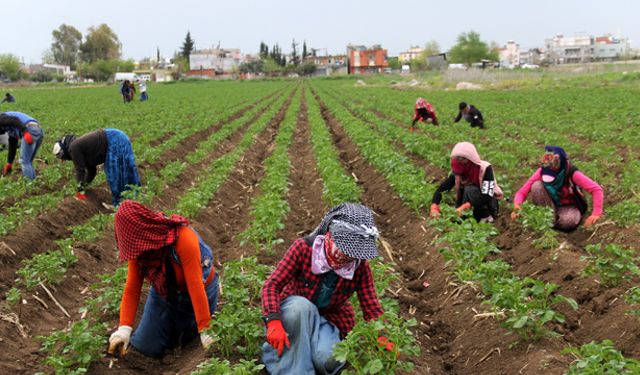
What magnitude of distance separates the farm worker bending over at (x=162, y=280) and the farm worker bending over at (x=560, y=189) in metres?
4.34

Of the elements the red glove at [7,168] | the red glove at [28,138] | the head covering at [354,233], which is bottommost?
the red glove at [7,168]

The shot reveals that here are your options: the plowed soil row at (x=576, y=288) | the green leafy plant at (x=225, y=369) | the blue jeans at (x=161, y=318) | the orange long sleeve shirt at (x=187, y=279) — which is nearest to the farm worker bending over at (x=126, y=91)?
Result: the plowed soil row at (x=576, y=288)

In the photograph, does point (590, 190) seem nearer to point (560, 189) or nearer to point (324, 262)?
point (560, 189)

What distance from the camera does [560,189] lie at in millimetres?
7629

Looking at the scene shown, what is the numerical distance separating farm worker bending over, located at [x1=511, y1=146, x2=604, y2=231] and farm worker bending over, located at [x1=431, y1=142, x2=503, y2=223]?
392 mm

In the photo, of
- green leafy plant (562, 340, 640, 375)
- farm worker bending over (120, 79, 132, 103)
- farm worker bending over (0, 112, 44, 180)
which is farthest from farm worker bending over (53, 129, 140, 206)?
farm worker bending over (120, 79, 132, 103)

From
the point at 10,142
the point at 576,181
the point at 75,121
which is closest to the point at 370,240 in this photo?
the point at 576,181

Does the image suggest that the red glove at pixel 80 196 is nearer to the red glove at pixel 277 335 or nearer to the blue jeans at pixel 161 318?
the blue jeans at pixel 161 318

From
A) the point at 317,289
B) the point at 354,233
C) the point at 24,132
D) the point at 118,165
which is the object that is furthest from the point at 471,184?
the point at 24,132

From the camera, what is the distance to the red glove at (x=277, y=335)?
12.7 feet

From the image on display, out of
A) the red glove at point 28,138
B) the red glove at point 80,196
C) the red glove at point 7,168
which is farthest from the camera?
the red glove at point 7,168

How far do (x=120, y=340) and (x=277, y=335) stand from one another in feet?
4.44

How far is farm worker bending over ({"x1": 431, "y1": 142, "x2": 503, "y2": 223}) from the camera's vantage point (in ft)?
24.7

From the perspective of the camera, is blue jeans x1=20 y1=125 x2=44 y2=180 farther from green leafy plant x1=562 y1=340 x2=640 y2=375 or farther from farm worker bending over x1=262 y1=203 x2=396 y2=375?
green leafy plant x1=562 y1=340 x2=640 y2=375
